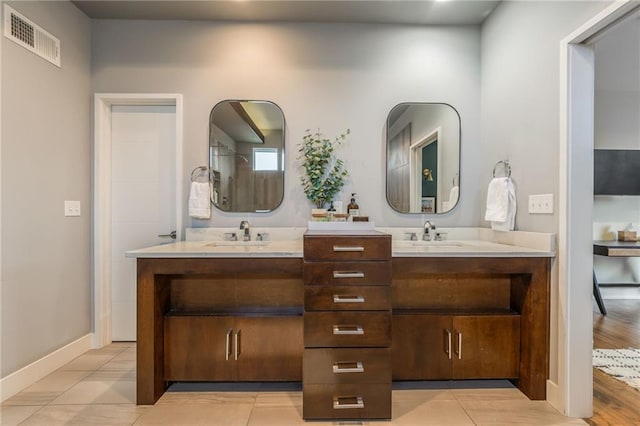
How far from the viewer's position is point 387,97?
101 inches

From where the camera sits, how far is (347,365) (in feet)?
5.32

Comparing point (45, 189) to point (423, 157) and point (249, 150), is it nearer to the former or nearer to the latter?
point (249, 150)

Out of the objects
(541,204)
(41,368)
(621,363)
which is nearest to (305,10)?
(541,204)

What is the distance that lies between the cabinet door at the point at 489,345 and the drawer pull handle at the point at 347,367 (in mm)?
666

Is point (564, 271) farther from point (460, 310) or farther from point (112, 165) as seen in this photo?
point (112, 165)

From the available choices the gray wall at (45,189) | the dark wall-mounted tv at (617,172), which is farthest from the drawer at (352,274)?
the dark wall-mounted tv at (617,172)

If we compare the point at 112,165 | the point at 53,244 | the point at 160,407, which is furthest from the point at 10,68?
the point at 160,407

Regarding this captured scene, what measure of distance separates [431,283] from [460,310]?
23cm

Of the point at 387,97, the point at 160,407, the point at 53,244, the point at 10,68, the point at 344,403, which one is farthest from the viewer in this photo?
the point at 387,97

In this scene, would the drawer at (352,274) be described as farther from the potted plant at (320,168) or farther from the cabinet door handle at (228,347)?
the potted plant at (320,168)

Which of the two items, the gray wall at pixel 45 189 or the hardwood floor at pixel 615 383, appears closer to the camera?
the hardwood floor at pixel 615 383

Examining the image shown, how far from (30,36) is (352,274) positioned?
247cm

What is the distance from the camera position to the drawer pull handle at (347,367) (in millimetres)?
1612

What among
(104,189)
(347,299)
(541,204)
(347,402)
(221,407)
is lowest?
(221,407)
